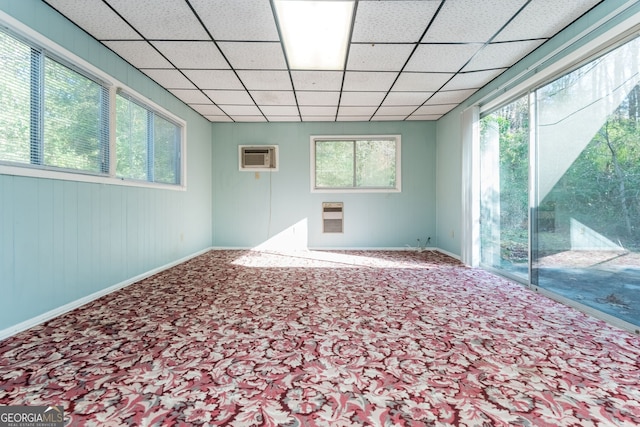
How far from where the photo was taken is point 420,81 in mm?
4047

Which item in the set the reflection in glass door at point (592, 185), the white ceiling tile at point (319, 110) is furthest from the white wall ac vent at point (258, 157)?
the reflection in glass door at point (592, 185)

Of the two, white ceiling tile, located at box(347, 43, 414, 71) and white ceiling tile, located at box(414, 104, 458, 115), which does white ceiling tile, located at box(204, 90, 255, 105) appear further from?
white ceiling tile, located at box(414, 104, 458, 115)

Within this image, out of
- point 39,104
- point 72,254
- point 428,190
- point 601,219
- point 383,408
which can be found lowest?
point 383,408

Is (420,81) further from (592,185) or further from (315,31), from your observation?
(592,185)

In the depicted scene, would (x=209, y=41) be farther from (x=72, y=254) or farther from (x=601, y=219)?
(x=601, y=219)

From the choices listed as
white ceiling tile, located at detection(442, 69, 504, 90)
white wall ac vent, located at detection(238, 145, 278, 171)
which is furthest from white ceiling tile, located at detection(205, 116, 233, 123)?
white ceiling tile, located at detection(442, 69, 504, 90)

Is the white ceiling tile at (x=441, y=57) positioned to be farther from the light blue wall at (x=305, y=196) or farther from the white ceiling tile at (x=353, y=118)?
the light blue wall at (x=305, y=196)

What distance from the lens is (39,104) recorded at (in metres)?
2.36

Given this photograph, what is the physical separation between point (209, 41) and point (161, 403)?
324 cm

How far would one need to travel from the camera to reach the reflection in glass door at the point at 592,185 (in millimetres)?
2270

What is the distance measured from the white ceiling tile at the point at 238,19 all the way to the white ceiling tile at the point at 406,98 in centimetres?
230

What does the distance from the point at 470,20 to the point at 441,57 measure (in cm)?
69

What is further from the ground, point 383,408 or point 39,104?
point 39,104

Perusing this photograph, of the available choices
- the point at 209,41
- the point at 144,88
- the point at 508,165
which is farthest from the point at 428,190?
the point at 144,88
